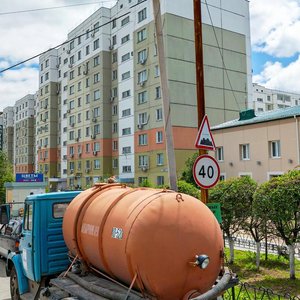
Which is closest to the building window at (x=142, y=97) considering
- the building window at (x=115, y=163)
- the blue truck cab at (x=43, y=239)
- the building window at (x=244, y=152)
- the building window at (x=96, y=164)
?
the building window at (x=115, y=163)

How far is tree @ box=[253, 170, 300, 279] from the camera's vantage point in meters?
10.5

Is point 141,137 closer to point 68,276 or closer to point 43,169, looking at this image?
point 43,169

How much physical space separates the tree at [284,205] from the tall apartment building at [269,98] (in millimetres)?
89384

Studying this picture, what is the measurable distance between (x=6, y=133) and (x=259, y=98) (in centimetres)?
7045

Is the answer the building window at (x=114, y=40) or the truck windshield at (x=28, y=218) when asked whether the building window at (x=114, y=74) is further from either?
the truck windshield at (x=28, y=218)

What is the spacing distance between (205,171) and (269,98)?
10059cm

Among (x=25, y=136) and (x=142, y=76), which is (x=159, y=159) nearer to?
(x=142, y=76)

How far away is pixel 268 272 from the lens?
12289 millimetres

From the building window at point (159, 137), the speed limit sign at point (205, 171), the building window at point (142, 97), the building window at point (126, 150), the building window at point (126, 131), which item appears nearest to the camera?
the speed limit sign at point (205, 171)

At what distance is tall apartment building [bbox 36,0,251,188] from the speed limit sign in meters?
33.3

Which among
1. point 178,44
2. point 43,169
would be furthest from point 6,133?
point 178,44

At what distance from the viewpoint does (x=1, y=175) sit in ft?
146

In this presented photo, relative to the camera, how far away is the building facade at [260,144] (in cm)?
2867

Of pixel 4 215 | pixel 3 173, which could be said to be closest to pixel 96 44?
pixel 3 173
